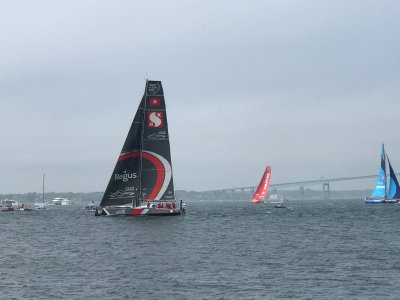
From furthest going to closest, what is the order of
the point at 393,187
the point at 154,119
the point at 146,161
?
the point at 393,187 < the point at 154,119 < the point at 146,161

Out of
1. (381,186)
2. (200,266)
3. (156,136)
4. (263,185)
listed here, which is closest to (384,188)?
(381,186)

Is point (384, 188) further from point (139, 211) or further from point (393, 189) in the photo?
point (139, 211)

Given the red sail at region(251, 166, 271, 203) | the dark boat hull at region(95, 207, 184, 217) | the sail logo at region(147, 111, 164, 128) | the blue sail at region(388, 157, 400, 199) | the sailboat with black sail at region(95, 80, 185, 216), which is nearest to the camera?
the dark boat hull at region(95, 207, 184, 217)

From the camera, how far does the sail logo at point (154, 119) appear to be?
72312 mm

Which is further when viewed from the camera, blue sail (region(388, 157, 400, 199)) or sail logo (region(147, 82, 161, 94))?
blue sail (region(388, 157, 400, 199))

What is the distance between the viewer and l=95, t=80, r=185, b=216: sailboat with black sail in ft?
237

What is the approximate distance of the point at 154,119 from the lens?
72438 millimetres

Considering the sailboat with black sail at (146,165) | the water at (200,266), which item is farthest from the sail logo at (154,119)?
the water at (200,266)

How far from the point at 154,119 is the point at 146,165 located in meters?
5.56

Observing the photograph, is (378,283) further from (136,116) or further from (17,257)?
(136,116)

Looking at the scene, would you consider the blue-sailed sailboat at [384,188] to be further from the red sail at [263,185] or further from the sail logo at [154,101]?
the sail logo at [154,101]

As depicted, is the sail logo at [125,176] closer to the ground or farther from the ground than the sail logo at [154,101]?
closer to the ground

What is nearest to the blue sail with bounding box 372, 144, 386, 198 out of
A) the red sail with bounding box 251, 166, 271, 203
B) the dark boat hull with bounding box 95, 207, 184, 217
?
the red sail with bounding box 251, 166, 271, 203

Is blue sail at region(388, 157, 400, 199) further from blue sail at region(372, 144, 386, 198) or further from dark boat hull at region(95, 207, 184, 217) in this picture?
dark boat hull at region(95, 207, 184, 217)
